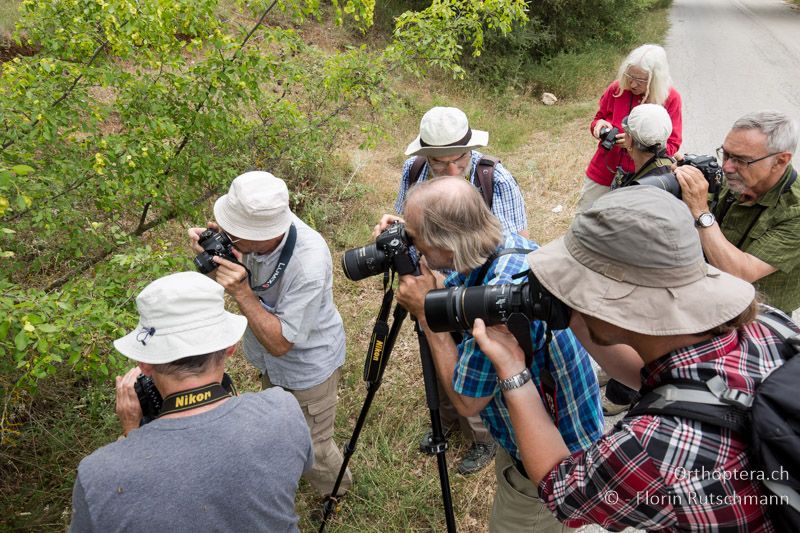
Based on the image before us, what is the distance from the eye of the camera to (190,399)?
1.37m

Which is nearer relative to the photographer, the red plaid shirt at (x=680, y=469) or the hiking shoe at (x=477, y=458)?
the red plaid shirt at (x=680, y=469)

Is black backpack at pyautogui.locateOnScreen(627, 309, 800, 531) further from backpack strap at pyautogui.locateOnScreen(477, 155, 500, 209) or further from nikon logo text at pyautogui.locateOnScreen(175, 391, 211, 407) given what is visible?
backpack strap at pyautogui.locateOnScreen(477, 155, 500, 209)

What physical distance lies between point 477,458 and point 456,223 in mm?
1708

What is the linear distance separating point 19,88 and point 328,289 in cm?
161

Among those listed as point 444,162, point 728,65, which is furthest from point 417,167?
point 728,65

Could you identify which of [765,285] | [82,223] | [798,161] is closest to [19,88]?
[82,223]

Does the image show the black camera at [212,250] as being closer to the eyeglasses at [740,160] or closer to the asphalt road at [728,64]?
the eyeglasses at [740,160]

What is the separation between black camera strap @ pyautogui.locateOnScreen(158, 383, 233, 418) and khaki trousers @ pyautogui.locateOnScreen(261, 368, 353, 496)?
1.06 m

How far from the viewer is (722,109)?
875 cm

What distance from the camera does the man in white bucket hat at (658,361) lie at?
1050mm

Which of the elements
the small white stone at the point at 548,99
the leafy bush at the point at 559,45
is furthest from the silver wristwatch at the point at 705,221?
the leafy bush at the point at 559,45

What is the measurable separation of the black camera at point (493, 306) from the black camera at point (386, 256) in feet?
1.08

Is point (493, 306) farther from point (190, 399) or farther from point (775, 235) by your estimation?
point (775, 235)

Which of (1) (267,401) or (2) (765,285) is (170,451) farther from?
(2) (765,285)
